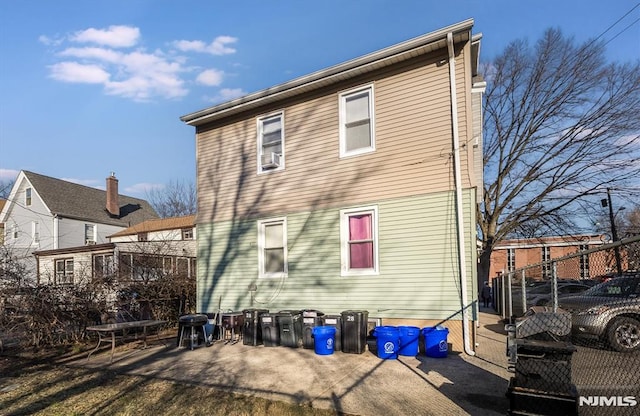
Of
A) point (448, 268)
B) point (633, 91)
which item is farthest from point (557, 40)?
point (448, 268)

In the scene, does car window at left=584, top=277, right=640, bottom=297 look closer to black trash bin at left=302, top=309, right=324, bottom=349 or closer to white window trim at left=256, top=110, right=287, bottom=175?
A: black trash bin at left=302, top=309, right=324, bottom=349

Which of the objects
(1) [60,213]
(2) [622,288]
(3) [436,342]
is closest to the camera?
(2) [622,288]

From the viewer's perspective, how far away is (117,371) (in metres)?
7.28

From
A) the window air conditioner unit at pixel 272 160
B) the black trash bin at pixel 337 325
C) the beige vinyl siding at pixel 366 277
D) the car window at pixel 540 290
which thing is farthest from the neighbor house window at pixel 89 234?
the car window at pixel 540 290

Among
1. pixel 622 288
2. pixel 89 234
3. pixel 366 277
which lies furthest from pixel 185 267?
pixel 89 234

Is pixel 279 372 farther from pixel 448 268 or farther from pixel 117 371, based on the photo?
pixel 448 268

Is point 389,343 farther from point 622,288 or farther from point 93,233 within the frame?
point 93,233

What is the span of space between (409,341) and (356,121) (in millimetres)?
5223

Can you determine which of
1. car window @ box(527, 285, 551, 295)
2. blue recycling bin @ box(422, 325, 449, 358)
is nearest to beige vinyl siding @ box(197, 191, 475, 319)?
blue recycling bin @ box(422, 325, 449, 358)

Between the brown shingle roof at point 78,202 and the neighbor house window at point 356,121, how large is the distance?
25.9 meters

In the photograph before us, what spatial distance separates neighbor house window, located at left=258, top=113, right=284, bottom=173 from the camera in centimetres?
1095

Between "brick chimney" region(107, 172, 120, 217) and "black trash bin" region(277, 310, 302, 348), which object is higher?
"brick chimney" region(107, 172, 120, 217)

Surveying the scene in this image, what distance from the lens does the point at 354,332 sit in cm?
828

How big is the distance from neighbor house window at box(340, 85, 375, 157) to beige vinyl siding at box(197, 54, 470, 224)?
0.16 metres
